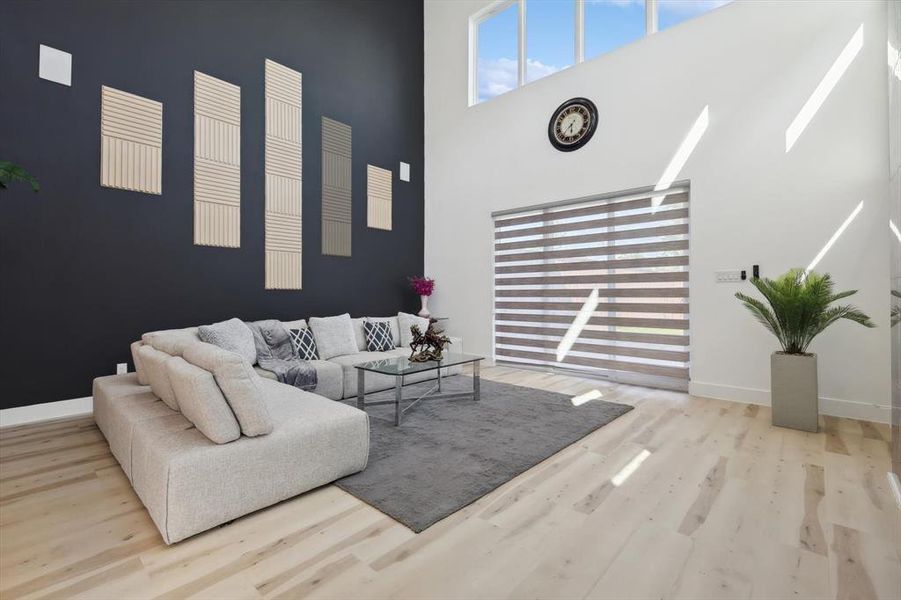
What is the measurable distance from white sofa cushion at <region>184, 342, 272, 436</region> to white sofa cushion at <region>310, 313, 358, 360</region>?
2633 millimetres

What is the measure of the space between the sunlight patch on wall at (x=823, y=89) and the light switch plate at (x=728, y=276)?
1.21 m

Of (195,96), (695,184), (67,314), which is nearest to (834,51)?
(695,184)

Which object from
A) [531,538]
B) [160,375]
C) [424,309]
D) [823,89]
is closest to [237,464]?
[160,375]

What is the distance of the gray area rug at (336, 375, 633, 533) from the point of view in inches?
89.3

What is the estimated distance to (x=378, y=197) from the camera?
639 cm

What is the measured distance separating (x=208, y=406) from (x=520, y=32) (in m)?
6.34

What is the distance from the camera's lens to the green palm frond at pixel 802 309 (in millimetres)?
3305

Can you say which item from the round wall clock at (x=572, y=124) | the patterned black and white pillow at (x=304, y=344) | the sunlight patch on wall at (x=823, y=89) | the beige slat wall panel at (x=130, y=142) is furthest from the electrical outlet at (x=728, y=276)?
the beige slat wall panel at (x=130, y=142)

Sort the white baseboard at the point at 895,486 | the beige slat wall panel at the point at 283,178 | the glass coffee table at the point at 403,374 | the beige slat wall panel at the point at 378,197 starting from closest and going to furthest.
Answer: the white baseboard at the point at 895,486
the glass coffee table at the point at 403,374
the beige slat wall panel at the point at 283,178
the beige slat wall panel at the point at 378,197

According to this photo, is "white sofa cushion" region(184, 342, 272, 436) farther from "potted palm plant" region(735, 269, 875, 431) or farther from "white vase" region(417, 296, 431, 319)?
"white vase" region(417, 296, 431, 319)

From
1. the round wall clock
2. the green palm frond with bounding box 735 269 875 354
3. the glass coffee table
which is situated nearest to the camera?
the green palm frond with bounding box 735 269 875 354

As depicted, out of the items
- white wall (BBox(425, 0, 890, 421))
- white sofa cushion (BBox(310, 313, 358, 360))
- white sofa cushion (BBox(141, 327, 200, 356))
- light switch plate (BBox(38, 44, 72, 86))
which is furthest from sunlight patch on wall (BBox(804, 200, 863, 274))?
light switch plate (BBox(38, 44, 72, 86))

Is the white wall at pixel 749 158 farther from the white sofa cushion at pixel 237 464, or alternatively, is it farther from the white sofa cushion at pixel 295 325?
the white sofa cushion at pixel 237 464

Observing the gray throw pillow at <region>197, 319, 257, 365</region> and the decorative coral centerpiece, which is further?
the decorative coral centerpiece
